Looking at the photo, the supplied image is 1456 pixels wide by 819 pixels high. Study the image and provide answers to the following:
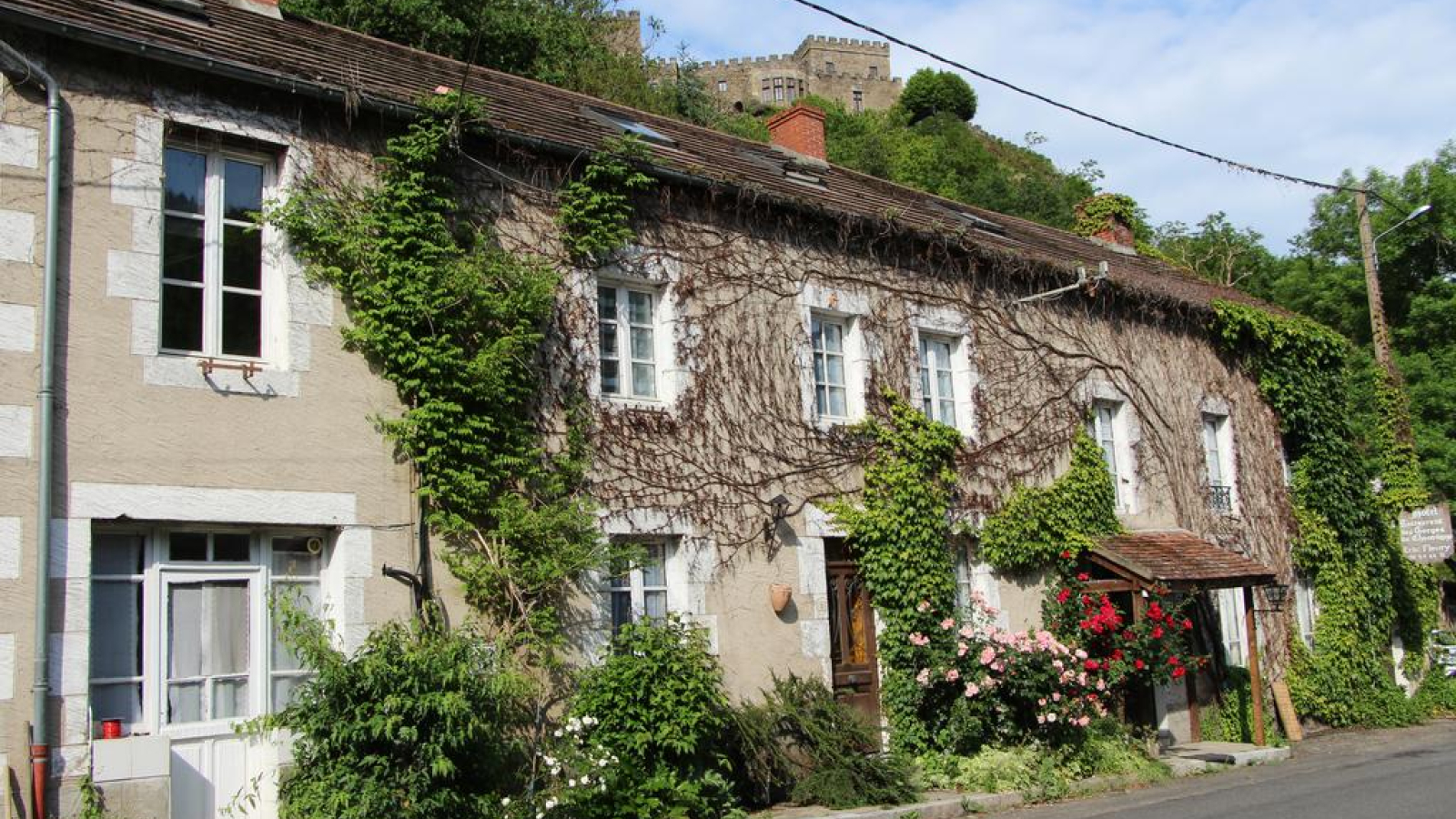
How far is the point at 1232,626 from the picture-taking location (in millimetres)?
16656

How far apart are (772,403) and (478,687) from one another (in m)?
4.40

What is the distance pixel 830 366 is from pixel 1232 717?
291 inches

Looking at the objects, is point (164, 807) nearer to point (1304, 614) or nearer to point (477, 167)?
point (477, 167)

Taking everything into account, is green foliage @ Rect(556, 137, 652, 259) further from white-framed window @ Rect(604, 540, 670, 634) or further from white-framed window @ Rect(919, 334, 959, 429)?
white-framed window @ Rect(919, 334, 959, 429)

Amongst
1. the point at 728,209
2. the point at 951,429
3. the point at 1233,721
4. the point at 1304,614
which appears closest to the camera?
the point at 728,209

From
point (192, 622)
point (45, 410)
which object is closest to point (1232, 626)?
point (192, 622)

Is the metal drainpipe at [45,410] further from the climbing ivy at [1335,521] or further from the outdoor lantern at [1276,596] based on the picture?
the outdoor lantern at [1276,596]

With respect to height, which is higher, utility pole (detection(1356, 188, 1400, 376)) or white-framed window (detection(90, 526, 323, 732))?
utility pole (detection(1356, 188, 1400, 376))

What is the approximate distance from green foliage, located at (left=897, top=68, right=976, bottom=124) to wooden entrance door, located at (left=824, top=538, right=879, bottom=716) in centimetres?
7491

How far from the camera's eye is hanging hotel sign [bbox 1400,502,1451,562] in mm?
18016

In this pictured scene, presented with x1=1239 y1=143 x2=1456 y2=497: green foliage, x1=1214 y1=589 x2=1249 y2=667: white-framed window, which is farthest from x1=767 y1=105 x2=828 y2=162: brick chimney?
x1=1239 y1=143 x2=1456 y2=497: green foliage

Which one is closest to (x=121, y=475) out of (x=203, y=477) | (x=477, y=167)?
(x=203, y=477)

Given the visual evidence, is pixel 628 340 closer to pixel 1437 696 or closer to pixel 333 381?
pixel 333 381

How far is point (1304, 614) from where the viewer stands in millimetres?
17750
